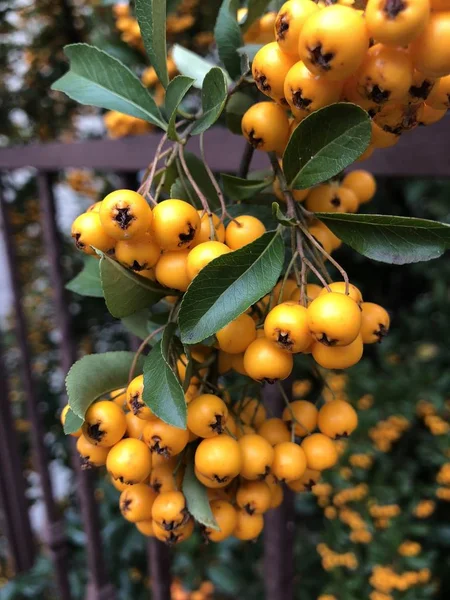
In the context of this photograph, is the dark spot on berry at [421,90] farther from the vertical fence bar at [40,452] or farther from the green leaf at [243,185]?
the vertical fence bar at [40,452]

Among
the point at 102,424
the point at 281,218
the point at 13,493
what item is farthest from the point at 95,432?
the point at 13,493

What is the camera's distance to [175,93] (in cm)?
41

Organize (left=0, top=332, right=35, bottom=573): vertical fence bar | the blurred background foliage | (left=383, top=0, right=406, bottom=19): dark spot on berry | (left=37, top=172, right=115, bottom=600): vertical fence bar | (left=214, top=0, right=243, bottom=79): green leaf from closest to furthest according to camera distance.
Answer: (left=383, top=0, right=406, bottom=19): dark spot on berry → (left=214, top=0, right=243, bottom=79): green leaf → (left=37, top=172, right=115, bottom=600): vertical fence bar → the blurred background foliage → (left=0, top=332, right=35, bottom=573): vertical fence bar

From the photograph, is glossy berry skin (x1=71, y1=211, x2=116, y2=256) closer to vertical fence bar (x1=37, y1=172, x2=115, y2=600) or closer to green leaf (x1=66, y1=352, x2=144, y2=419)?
green leaf (x1=66, y1=352, x2=144, y2=419)

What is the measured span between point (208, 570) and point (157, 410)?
1.11m

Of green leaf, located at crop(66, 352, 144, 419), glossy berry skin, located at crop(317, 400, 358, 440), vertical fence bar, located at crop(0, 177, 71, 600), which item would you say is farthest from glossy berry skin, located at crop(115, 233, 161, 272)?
vertical fence bar, located at crop(0, 177, 71, 600)

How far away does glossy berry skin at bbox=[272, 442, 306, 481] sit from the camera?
420mm

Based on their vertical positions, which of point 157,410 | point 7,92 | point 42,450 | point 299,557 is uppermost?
point 157,410

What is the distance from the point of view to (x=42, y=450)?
1331mm

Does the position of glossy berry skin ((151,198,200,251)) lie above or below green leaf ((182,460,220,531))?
above

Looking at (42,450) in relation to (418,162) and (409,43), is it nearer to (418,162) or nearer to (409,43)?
(418,162)

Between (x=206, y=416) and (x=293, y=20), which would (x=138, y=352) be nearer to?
(x=206, y=416)

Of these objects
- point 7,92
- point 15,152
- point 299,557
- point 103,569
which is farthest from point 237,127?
point 7,92

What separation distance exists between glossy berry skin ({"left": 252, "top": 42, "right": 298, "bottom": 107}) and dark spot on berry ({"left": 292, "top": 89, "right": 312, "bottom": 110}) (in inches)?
0.9
